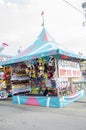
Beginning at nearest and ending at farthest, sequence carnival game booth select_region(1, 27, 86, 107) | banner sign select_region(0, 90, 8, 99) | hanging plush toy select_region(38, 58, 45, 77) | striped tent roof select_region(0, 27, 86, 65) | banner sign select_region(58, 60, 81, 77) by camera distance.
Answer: striped tent roof select_region(0, 27, 86, 65) → carnival game booth select_region(1, 27, 86, 107) → banner sign select_region(58, 60, 81, 77) → hanging plush toy select_region(38, 58, 45, 77) → banner sign select_region(0, 90, 8, 99)

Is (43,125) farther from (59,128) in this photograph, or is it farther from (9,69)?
(9,69)

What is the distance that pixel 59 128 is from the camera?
575cm

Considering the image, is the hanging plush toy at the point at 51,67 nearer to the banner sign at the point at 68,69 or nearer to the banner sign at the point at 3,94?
the banner sign at the point at 68,69

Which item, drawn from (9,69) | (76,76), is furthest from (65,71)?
(9,69)

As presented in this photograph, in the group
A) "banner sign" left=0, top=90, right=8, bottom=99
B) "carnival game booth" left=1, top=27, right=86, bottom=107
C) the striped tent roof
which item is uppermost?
the striped tent roof

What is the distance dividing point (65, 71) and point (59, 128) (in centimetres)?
457

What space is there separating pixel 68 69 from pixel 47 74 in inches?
43.8

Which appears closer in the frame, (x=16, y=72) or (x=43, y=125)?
(x=43, y=125)

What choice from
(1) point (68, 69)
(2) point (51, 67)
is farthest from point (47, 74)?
(1) point (68, 69)

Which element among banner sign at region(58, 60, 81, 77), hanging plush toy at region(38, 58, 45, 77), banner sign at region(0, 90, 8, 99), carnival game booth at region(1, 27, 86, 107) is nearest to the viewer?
carnival game booth at region(1, 27, 86, 107)

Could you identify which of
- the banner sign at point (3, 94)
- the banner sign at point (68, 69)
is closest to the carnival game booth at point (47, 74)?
the banner sign at point (68, 69)

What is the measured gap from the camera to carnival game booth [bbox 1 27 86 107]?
9375 mm

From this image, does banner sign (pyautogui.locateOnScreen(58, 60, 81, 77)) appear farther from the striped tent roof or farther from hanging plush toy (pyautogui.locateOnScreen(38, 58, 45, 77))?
hanging plush toy (pyautogui.locateOnScreen(38, 58, 45, 77))

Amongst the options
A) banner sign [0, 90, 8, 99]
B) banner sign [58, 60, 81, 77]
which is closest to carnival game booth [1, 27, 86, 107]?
banner sign [58, 60, 81, 77]
